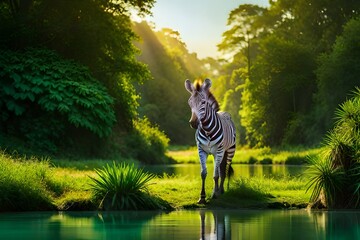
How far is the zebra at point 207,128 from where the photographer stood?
16953 mm

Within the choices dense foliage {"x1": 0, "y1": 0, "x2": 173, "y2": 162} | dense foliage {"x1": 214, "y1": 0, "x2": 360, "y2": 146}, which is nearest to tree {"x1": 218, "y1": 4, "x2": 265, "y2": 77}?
dense foliage {"x1": 214, "y1": 0, "x2": 360, "y2": 146}

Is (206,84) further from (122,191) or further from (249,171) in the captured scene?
(249,171)

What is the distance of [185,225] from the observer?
13.1 metres

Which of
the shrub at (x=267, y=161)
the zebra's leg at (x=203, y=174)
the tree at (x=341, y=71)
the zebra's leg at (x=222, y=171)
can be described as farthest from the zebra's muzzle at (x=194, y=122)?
the tree at (x=341, y=71)

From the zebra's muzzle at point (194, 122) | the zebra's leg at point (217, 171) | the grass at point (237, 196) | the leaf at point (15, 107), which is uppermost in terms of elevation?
the leaf at point (15, 107)

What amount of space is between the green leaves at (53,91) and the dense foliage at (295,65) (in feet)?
82.5

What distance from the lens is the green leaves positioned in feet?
108

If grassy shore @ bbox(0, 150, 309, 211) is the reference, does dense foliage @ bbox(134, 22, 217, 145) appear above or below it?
above

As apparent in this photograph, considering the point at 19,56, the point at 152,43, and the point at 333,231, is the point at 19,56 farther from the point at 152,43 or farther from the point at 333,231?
the point at 152,43

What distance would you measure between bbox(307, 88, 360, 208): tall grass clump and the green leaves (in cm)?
1769

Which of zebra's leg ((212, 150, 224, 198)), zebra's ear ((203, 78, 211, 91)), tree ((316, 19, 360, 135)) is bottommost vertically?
zebra's leg ((212, 150, 224, 198))

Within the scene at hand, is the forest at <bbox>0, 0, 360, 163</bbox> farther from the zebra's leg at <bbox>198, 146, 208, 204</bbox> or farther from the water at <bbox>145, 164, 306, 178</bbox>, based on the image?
the water at <bbox>145, 164, 306, 178</bbox>

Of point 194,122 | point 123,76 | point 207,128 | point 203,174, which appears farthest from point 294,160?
point 194,122

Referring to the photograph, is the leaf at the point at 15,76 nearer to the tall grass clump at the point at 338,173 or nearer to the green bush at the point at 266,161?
the tall grass clump at the point at 338,173
